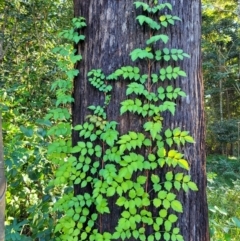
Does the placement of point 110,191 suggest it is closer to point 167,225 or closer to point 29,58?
point 167,225

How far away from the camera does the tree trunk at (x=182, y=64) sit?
5.26 ft

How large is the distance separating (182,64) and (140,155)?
531 mm

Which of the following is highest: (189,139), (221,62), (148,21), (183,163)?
(221,62)

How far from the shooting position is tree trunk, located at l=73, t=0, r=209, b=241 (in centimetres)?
160

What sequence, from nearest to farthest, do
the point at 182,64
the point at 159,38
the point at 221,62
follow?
the point at 159,38 < the point at 182,64 < the point at 221,62

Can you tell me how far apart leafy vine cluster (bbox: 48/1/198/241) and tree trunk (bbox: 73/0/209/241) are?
43 mm

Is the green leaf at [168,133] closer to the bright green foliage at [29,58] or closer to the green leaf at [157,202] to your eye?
the green leaf at [157,202]

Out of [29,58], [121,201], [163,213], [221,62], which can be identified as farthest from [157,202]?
[221,62]

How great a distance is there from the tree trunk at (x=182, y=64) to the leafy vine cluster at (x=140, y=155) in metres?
0.04

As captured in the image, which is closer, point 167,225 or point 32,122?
point 167,225

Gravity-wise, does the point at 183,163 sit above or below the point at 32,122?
below

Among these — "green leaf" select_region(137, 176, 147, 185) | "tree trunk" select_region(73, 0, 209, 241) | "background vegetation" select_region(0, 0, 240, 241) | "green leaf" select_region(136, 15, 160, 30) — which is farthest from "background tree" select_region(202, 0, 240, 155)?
"green leaf" select_region(137, 176, 147, 185)

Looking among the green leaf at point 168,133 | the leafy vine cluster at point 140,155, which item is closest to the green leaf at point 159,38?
the leafy vine cluster at point 140,155

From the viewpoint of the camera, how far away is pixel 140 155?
5.16 ft
